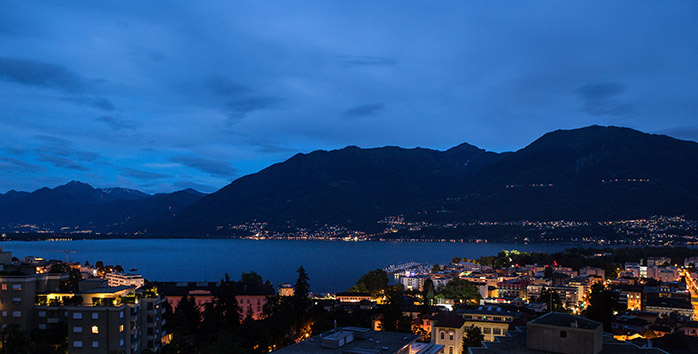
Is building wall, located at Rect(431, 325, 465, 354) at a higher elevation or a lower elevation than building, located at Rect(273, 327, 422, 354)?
lower

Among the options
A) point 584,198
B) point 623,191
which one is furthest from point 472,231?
point 623,191

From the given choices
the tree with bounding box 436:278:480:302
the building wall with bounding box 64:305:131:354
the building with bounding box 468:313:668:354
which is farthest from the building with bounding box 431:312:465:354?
the tree with bounding box 436:278:480:302

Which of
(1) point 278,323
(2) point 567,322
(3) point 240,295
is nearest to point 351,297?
(3) point 240,295

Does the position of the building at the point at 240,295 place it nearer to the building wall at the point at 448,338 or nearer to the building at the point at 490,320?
the building at the point at 490,320

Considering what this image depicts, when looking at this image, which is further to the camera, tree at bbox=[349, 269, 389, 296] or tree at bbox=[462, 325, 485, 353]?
tree at bbox=[349, 269, 389, 296]

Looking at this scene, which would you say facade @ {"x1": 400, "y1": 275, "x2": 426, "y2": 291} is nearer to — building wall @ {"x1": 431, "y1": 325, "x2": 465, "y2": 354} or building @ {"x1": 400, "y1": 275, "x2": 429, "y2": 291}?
building @ {"x1": 400, "y1": 275, "x2": 429, "y2": 291}

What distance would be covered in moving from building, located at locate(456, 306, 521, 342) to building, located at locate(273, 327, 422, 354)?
11841 mm

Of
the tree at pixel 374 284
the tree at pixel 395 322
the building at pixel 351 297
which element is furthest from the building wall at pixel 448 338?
the tree at pixel 374 284

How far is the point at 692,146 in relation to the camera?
177500mm

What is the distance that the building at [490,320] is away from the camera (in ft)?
86.7

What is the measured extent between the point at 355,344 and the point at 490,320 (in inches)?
590

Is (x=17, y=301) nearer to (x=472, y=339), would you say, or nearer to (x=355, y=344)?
(x=355, y=344)

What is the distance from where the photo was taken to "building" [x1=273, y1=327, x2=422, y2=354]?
13367 mm

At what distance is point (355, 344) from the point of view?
1414 cm
